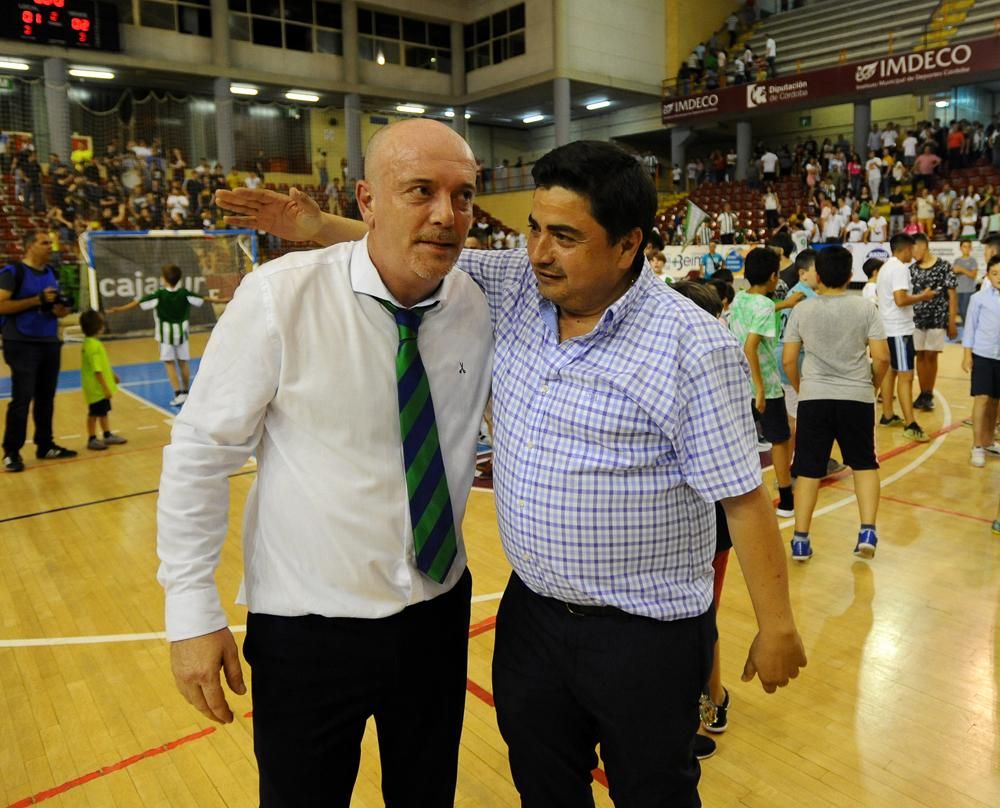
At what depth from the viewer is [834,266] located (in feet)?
14.7

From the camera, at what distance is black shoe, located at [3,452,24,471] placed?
23.2 feet

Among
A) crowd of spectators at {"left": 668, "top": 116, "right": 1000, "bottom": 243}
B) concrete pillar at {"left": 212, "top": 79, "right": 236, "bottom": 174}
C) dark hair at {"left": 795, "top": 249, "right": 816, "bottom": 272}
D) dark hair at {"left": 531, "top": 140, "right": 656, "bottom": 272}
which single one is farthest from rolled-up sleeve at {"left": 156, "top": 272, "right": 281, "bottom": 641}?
concrete pillar at {"left": 212, "top": 79, "right": 236, "bottom": 174}

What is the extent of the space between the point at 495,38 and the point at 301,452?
27.9 meters

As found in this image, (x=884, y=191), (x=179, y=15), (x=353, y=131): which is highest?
(x=179, y=15)

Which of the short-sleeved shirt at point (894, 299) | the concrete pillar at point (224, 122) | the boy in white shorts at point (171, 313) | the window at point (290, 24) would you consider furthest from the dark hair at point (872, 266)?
the window at point (290, 24)

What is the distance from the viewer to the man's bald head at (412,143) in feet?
5.56

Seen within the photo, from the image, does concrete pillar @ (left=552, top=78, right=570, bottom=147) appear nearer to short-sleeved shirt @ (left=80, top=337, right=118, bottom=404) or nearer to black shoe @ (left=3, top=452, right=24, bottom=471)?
short-sleeved shirt @ (left=80, top=337, right=118, bottom=404)

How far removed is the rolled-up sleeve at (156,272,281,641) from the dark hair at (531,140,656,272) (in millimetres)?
687

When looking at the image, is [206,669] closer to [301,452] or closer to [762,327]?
[301,452]

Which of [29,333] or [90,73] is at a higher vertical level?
[90,73]

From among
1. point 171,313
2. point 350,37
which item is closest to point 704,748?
point 171,313

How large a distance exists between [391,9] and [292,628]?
2745 cm

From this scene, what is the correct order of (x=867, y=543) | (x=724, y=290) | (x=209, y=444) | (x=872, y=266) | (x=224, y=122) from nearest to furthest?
(x=209, y=444), (x=867, y=543), (x=724, y=290), (x=872, y=266), (x=224, y=122)

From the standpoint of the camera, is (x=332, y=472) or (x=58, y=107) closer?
(x=332, y=472)
